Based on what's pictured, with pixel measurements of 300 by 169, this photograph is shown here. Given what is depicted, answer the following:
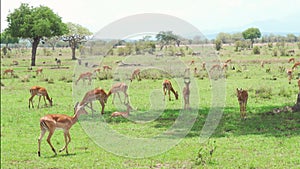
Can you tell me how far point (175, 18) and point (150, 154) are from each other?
323 centimetres

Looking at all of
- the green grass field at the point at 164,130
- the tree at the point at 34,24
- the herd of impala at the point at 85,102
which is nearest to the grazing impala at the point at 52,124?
the herd of impala at the point at 85,102

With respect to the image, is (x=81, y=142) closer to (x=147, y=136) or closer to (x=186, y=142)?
(x=147, y=136)

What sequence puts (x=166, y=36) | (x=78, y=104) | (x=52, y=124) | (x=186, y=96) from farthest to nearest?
(x=166, y=36), (x=186, y=96), (x=78, y=104), (x=52, y=124)

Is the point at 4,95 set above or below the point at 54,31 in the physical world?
below

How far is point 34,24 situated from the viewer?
40062 millimetres

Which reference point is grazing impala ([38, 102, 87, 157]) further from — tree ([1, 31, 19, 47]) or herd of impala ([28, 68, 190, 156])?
tree ([1, 31, 19, 47])

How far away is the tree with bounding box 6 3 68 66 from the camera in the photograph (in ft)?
130

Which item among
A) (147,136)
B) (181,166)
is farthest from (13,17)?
(181,166)

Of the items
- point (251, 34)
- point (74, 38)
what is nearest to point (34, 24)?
point (74, 38)

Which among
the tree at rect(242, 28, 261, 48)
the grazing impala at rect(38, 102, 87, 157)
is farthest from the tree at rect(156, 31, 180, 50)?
the tree at rect(242, 28, 261, 48)

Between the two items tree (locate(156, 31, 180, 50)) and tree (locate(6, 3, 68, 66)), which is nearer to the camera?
tree (locate(156, 31, 180, 50))

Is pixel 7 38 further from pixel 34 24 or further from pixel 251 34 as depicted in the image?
pixel 251 34

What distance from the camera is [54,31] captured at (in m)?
42.4

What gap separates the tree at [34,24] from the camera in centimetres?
3970
